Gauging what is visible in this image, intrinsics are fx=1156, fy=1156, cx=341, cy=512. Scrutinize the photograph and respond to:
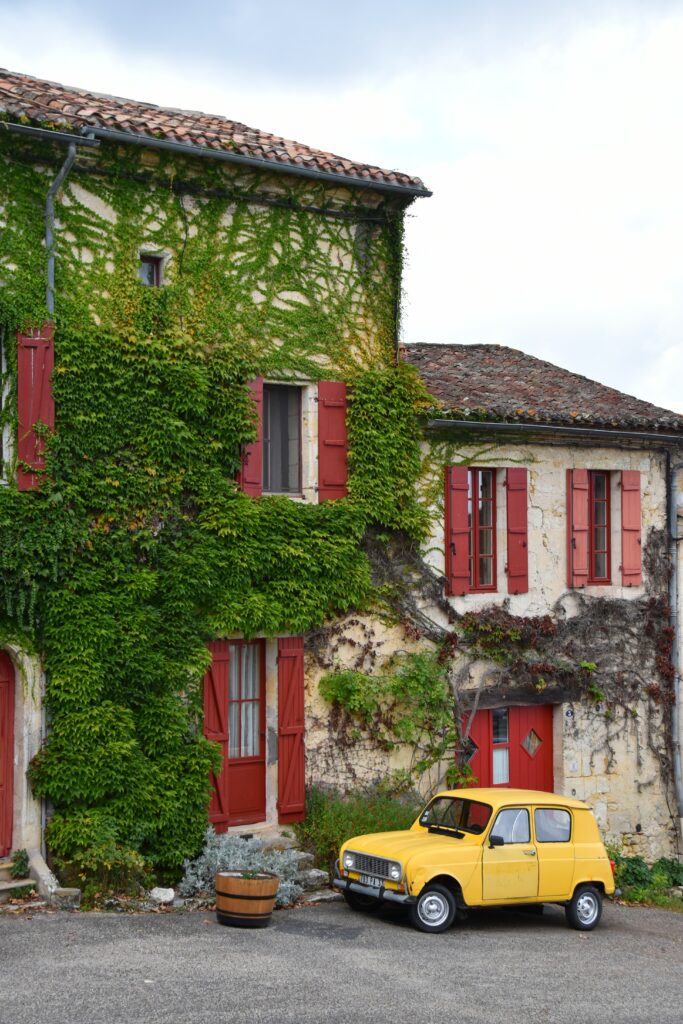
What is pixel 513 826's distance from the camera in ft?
40.6

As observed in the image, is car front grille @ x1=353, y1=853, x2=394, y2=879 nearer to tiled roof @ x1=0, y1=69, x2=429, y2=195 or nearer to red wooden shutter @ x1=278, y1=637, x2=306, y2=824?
red wooden shutter @ x1=278, y1=637, x2=306, y2=824

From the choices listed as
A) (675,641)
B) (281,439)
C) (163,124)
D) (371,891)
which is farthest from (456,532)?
(163,124)

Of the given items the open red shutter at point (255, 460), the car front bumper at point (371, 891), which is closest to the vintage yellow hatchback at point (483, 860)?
the car front bumper at point (371, 891)

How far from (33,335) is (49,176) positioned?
1.84 meters

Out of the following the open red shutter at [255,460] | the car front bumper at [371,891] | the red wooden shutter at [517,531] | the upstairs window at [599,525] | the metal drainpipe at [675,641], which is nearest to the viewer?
the car front bumper at [371,891]

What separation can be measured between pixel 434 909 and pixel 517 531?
6446mm

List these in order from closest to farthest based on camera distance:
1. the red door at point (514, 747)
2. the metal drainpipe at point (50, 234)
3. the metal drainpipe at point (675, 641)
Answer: the metal drainpipe at point (50, 234) < the red door at point (514, 747) < the metal drainpipe at point (675, 641)

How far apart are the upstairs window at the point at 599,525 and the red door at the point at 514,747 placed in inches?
90.5

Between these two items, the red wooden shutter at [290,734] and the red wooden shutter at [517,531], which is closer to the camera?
the red wooden shutter at [290,734]

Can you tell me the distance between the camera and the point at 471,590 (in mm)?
16422

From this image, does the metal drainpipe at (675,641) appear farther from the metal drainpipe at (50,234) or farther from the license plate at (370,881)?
the metal drainpipe at (50,234)

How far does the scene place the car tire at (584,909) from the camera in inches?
505

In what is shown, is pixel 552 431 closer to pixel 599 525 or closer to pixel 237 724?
pixel 599 525

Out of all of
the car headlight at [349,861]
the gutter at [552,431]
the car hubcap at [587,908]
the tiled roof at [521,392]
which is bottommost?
the car hubcap at [587,908]
